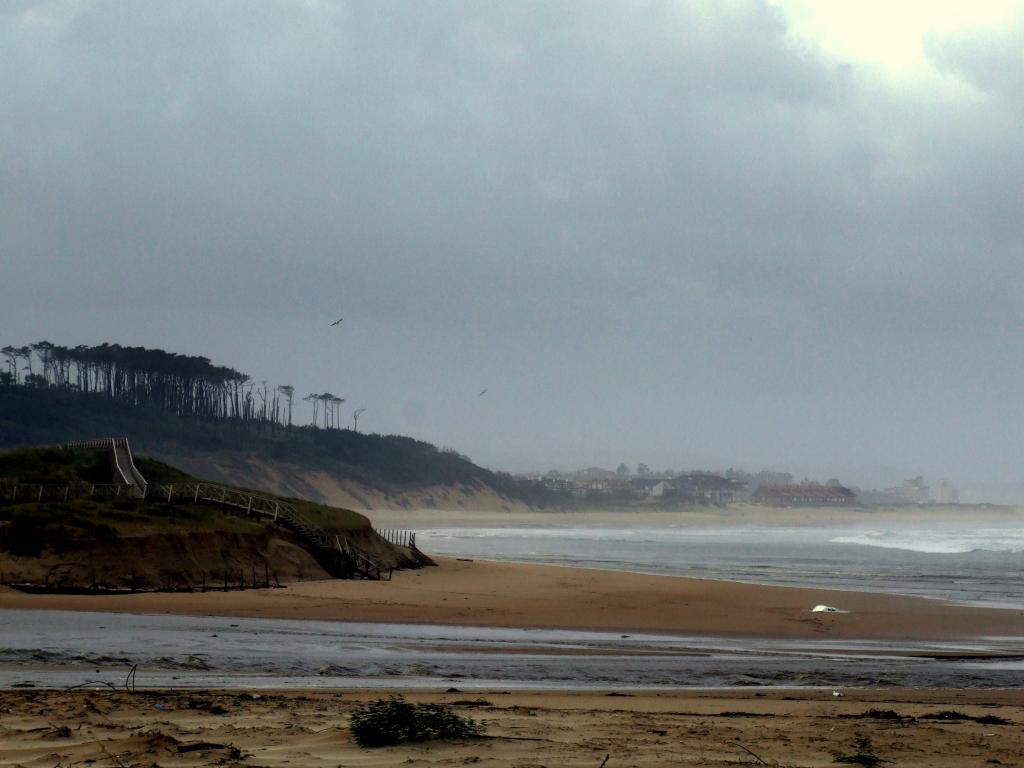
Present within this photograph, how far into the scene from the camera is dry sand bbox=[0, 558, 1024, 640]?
27.0 metres

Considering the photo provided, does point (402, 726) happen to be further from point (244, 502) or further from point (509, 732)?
point (244, 502)

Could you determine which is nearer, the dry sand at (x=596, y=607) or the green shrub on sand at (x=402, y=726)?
the green shrub on sand at (x=402, y=726)

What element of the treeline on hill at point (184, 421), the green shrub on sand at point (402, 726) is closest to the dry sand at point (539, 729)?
the green shrub on sand at point (402, 726)

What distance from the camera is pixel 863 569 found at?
5284cm

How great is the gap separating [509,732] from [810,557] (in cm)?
5721

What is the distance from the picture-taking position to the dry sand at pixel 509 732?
869 cm

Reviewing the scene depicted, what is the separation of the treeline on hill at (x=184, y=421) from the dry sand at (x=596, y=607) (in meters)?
105

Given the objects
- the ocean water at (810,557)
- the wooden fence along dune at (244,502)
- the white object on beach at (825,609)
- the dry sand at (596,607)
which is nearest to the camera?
the dry sand at (596,607)

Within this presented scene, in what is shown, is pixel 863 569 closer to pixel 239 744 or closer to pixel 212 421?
pixel 239 744

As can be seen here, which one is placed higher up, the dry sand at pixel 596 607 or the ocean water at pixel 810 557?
the dry sand at pixel 596 607

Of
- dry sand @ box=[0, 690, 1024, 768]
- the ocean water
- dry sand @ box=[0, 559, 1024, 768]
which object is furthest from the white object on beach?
dry sand @ box=[0, 690, 1024, 768]

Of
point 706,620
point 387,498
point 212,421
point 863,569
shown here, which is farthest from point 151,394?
point 706,620

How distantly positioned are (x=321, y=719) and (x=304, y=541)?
28952 millimetres

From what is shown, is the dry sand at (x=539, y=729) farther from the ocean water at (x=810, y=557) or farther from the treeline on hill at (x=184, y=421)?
the treeline on hill at (x=184, y=421)
